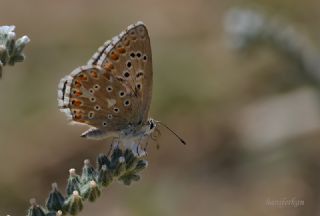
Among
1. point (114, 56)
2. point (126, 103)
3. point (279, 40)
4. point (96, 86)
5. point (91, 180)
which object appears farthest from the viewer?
point (279, 40)

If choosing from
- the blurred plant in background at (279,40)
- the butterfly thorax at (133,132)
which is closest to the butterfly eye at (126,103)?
the butterfly thorax at (133,132)

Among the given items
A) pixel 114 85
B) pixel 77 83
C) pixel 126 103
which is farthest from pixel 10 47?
pixel 126 103

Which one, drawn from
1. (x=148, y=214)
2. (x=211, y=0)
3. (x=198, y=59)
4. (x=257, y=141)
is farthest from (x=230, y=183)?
(x=211, y=0)

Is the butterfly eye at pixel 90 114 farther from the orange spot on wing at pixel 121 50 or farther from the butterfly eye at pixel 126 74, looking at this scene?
the orange spot on wing at pixel 121 50

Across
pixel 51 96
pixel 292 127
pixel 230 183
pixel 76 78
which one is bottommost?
pixel 230 183

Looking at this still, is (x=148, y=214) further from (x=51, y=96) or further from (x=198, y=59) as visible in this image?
(x=198, y=59)

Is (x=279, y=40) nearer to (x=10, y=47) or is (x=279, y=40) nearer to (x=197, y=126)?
(x=197, y=126)

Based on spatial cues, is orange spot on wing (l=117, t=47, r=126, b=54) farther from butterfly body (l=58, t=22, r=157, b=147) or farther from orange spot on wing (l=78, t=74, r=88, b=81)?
orange spot on wing (l=78, t=74, r=88, b=81)
